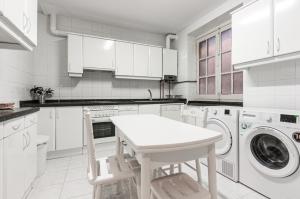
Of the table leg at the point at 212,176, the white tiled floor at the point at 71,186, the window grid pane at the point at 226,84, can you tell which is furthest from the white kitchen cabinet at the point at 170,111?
the table leg at the point at 212,176

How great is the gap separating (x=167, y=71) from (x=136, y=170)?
2876 millimetres

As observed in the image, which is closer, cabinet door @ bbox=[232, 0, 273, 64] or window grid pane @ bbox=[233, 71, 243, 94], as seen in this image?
cabinet door @ bbox=[232, 0, 273, 64]

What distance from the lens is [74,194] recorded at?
1608 millimetres

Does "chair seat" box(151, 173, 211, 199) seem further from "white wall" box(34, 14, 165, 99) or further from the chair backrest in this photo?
"white wall" box(34, 14, 165, 99)

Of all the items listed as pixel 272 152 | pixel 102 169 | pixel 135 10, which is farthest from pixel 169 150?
pixel 135 10

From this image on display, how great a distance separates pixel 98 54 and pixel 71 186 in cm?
227

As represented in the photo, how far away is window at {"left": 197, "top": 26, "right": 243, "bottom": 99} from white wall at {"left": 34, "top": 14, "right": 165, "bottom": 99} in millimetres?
1413

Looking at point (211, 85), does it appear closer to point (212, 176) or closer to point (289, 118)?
point (289, 118)

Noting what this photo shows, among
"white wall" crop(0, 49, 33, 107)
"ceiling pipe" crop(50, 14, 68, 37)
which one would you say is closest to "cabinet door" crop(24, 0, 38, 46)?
"white wall" crop(0, 49, 33, 107)

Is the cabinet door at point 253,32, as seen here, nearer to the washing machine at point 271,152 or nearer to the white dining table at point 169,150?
the washing machine at point 271,152

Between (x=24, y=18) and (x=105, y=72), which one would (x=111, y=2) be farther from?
(x=24, y=18)

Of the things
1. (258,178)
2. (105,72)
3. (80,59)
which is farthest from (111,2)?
(258,178)

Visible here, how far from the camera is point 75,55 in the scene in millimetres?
2916

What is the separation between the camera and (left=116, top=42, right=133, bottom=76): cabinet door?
3.26m
